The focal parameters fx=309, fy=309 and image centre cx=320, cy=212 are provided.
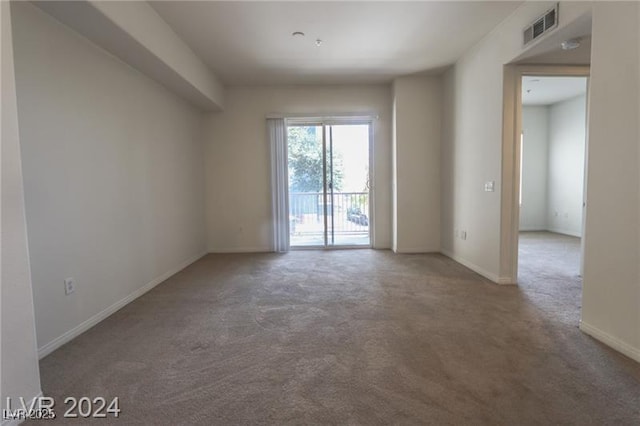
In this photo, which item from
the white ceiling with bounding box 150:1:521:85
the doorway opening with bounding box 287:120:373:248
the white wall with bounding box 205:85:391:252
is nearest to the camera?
the white ceiling with bounding box 150:1:521:85

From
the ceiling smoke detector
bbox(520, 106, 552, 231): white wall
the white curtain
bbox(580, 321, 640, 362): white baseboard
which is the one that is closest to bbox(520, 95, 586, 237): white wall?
bbox(520, 106, 552, 231): white wall

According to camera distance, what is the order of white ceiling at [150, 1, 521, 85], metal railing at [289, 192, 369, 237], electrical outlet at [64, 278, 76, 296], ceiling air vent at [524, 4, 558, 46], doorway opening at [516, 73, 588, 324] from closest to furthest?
1. electrical outlet at [64, 278, 76, 296]
2. ceiling air vent at [524, 4, 558, 46]
3. white ceiling at [150, 1, 521, 85]
4. doorway opening at [516, 73, 588, 324]
5. metal railing at [289, 192, 369, 237]

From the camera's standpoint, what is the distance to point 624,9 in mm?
1893

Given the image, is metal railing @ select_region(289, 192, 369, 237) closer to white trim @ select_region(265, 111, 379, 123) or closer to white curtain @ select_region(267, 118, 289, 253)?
white curtain @ select_region(267, 118, 289, 253)

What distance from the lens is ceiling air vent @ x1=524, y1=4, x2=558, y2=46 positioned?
97.4 inches

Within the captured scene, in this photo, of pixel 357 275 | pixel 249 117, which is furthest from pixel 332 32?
pixel 357 275

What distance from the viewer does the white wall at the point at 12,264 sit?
1360 millimetres

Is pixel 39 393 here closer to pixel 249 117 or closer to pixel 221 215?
pixel 221 215

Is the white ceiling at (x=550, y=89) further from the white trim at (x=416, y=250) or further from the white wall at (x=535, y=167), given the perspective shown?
the white trim at (x=416, y=250)

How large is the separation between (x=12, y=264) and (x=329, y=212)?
170 inches

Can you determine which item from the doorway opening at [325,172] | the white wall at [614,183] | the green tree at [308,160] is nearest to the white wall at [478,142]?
the white wall at [614,183]

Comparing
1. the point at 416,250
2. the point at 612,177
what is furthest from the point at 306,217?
the point at 612,177

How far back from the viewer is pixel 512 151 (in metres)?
3.21

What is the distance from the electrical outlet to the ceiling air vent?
167 inches
